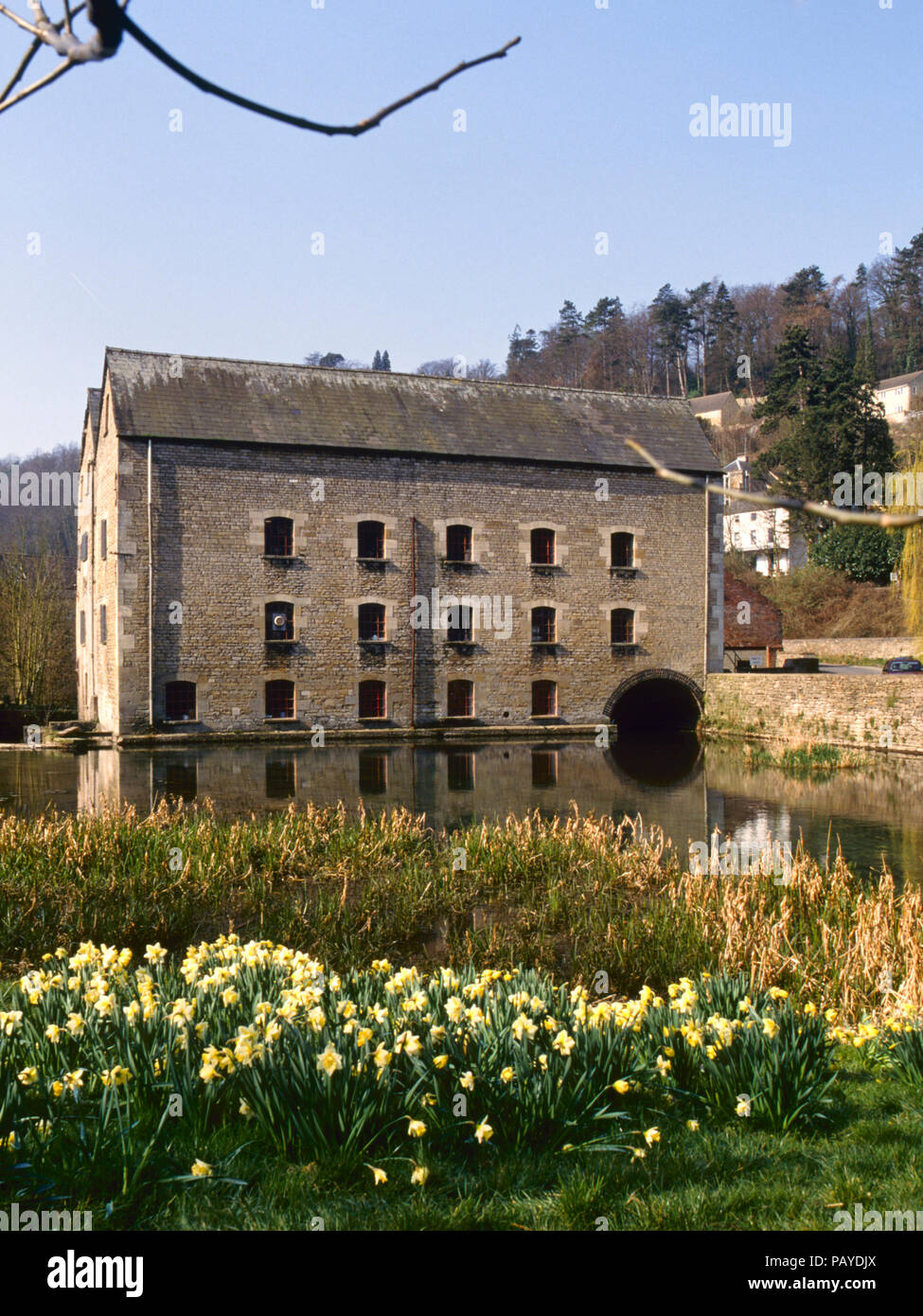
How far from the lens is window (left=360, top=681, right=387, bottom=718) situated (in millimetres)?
26625

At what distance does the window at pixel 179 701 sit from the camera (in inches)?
977

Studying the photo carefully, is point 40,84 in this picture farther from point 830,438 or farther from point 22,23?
point 830,438

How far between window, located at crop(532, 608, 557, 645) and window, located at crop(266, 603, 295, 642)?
260 inches

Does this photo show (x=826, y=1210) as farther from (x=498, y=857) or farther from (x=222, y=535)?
(x=222, y=535)

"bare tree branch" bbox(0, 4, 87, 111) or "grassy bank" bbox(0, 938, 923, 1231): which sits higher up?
"bare tree branch" bbox(0, 4, 87, 111)

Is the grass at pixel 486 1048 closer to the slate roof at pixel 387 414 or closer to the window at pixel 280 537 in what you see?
the window at pixel 280 537

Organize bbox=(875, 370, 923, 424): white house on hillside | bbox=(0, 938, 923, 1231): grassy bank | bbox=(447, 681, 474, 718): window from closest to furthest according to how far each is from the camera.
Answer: bbox=(0, 938, 923, 1231): grassy bank < bbox=(447, 681, 474, 718): window < bbox=(875, 370, 923, 424): white house on hillside

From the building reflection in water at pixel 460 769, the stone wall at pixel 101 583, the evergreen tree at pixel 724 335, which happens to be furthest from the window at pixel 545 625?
the evergreen tree at pixel 724 335

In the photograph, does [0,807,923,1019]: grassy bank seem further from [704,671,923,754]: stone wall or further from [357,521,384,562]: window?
[357,521,384,562]: window

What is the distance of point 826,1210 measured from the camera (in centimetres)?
363

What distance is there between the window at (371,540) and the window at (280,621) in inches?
94.6

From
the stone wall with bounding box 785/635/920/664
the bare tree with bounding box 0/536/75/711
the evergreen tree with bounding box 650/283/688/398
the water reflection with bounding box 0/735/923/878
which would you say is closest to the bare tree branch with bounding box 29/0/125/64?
the water reflection with bounding box 0/735/923/878

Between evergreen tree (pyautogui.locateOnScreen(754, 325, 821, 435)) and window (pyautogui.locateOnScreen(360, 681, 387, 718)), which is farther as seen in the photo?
evergreen tree (pyautogui.locateOnScreen(754, 325, 821, 435))
